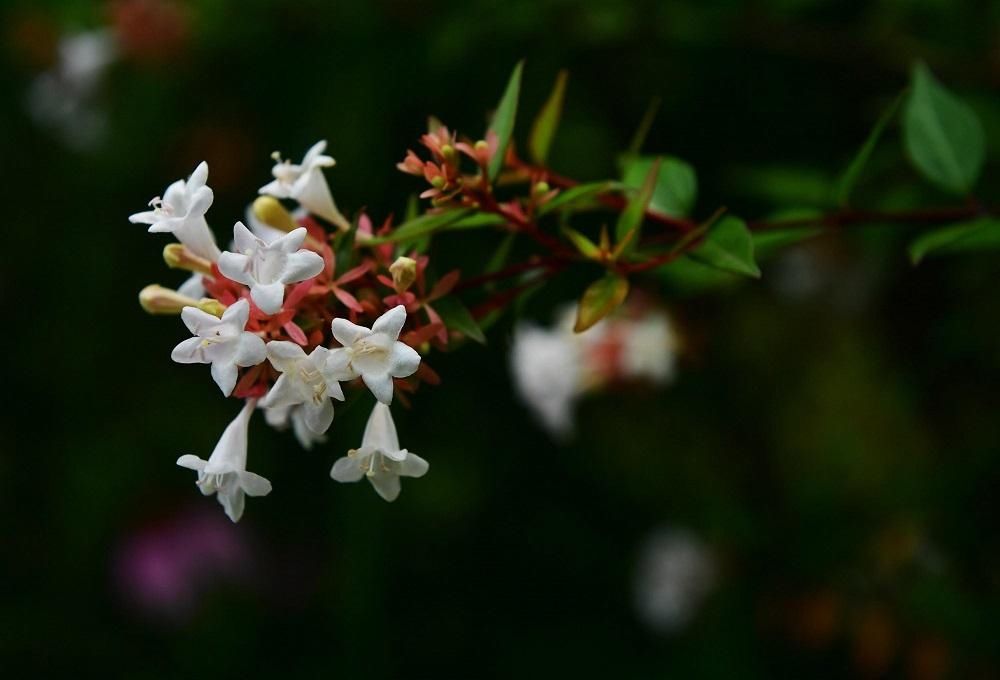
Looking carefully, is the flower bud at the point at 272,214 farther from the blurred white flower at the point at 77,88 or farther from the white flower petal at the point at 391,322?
the blurred white flower at the point at 77,88

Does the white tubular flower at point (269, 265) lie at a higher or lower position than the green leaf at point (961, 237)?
higher

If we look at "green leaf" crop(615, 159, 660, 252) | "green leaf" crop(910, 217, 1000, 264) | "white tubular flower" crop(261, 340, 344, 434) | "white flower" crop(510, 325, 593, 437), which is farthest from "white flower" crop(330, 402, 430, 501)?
"white flower" crop(510, 325, 593, 437)

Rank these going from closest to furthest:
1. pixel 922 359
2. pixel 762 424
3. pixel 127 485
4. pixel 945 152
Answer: pixel 945 152 → pixel 922 359 → pixel 762 424 → pixel 127 485

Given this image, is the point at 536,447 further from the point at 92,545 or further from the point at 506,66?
the point at 92,545

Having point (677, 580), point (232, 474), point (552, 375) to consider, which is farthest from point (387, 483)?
point (677, 580)

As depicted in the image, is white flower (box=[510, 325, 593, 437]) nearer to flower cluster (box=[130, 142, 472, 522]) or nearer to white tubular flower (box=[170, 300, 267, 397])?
flower cluster (box=[130, 142, 472, 522])

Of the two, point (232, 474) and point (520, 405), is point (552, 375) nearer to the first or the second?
point (232, 474)

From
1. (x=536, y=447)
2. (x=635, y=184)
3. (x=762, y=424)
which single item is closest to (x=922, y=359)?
(x=762, y=424)

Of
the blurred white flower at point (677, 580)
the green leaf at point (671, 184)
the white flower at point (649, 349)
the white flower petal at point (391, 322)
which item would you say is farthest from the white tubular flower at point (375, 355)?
the blurred white flower at point (677, 580)
